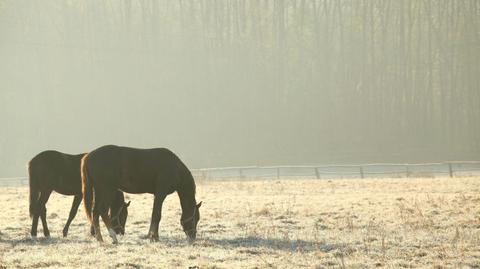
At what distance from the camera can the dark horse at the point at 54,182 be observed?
14898 mm

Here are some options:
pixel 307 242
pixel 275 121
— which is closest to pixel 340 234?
pixel 307 242

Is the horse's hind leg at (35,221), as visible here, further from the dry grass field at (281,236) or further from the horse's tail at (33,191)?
the dry grass field at (281,236)

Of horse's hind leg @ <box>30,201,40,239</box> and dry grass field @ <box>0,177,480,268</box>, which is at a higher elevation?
horse's hind leg @ <box>30,201,40,239</box>

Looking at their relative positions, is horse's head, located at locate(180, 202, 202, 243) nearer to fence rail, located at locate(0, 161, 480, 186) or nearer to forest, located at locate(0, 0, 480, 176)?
fence rail, located at locate(0, 161, 480, 186)

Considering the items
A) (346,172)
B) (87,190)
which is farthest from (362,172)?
(87,190)

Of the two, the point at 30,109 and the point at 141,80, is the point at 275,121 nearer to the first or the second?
the point at 141,80

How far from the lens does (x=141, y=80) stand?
239 feet

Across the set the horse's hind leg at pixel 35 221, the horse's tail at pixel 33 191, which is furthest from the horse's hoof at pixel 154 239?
the horse's tail at pixel 33 191

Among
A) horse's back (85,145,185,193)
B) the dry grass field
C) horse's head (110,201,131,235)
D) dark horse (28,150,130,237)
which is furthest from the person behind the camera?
dark horse (28,150,130,237)

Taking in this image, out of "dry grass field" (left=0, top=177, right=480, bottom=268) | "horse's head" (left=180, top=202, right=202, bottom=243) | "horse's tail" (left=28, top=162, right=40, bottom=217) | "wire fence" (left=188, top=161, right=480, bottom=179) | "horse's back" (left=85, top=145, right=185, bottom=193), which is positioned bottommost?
"wire fence" (left=188, top=161, right=480, bottom=179)

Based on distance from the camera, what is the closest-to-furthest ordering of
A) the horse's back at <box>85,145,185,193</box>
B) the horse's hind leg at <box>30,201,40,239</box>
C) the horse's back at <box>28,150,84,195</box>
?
the horse's back at <box>85,145,185,193</box> < the horse's hind leg at <box>30,201,40,239</box> < the horse's back at <box>28,150,84,195</box>

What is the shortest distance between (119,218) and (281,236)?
3.35 meters

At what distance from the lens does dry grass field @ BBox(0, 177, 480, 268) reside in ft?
37.0

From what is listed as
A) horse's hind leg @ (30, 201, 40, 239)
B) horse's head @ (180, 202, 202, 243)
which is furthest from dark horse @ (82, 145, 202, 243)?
horse's hind leg @ (30, 201, 40, 239)
